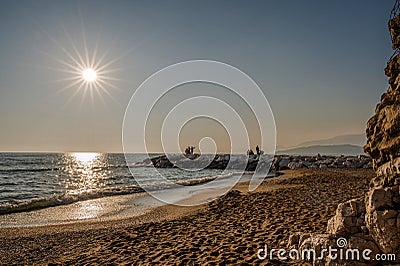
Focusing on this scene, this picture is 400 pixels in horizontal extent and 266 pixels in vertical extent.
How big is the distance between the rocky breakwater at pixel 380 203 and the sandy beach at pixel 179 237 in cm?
Answer: 150

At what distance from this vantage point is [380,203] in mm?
3490

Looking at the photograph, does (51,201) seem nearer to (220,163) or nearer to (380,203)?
(380,203)

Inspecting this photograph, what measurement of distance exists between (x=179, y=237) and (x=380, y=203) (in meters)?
5.46

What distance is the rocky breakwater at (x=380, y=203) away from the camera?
3.42 metres

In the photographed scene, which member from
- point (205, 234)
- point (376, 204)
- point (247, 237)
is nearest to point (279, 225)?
point (247, 237)

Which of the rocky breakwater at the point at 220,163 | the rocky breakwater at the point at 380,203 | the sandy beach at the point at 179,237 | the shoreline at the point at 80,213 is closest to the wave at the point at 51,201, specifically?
the shoreline at the point at 80,213

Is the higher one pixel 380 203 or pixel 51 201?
pixel 380 203

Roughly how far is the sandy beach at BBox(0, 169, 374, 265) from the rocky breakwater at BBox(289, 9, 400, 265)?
150 cm

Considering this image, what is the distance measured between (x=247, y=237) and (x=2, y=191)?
81.8ft

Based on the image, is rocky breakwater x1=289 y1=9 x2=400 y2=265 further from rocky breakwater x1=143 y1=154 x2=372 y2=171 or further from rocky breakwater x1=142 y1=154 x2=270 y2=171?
rocky breakwater x1=142 y1=154 x2=270 y2=171

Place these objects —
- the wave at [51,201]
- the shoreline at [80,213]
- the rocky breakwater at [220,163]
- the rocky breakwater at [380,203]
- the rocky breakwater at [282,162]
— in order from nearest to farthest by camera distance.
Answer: the rocky breakwater at [380,203] < the shoreline at [80,213] < the wave at [51,201] < the rocky breakwater at [282,162] < the rocky breakwater at [220,163]
